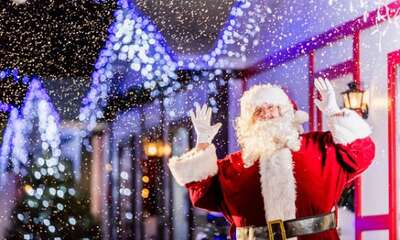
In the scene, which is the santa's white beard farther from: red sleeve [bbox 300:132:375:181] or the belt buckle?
the belt buckle

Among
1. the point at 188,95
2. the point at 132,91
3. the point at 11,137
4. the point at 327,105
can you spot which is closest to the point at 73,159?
the point at 11,137

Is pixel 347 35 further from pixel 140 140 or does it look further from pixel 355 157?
pixel 140 140

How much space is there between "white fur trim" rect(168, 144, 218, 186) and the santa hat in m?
0.25

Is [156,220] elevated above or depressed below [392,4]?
below

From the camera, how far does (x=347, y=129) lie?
9.09 feet

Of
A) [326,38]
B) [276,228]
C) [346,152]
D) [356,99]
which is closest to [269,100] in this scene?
[346,152]

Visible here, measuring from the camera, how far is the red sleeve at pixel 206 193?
290 cm

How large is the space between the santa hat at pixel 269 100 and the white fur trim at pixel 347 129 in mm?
162

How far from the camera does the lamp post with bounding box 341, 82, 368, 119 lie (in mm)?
4320

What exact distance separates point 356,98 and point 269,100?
5.05ft

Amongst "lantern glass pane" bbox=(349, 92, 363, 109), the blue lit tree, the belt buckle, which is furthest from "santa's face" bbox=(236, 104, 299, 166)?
the blue lit tree

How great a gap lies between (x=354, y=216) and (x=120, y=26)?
4.42m

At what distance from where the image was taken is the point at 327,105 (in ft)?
9.30

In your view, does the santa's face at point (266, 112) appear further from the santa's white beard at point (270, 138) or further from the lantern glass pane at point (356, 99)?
the lantern glass pane at point (356, 99)
